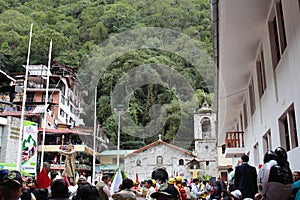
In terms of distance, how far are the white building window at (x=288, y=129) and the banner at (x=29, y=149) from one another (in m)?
19.2

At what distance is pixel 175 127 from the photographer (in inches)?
1629

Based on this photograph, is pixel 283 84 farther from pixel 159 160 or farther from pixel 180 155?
pixel 159 160

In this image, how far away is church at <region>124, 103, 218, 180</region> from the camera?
3319cm

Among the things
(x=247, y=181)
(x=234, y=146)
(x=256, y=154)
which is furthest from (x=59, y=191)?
(x=234, y=146)

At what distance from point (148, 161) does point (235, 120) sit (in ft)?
61.2

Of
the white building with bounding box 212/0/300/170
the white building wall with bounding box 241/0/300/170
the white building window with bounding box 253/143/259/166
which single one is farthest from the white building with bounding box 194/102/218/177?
the white building wall with bounding box 241/0/300/170

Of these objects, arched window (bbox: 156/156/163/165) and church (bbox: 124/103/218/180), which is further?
A: arched window (bbox: 156/156/163/165)

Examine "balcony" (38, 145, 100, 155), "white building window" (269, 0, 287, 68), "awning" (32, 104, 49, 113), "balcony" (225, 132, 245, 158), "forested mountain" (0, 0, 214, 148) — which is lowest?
"balcony" (225, 132, 245, 158)

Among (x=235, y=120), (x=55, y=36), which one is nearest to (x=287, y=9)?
(x=235, y=120)

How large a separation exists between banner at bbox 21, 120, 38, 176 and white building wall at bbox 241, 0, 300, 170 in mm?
17636

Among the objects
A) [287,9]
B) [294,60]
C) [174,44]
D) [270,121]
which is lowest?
[270,121]

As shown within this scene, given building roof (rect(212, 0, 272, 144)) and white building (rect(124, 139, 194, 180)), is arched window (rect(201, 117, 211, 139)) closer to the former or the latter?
white building (rect(124, 139, 194, 180))

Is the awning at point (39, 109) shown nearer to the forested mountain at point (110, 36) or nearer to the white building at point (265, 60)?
the forested mountain at point (110, 36)

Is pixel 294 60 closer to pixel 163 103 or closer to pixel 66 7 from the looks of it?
pixel 163 103
